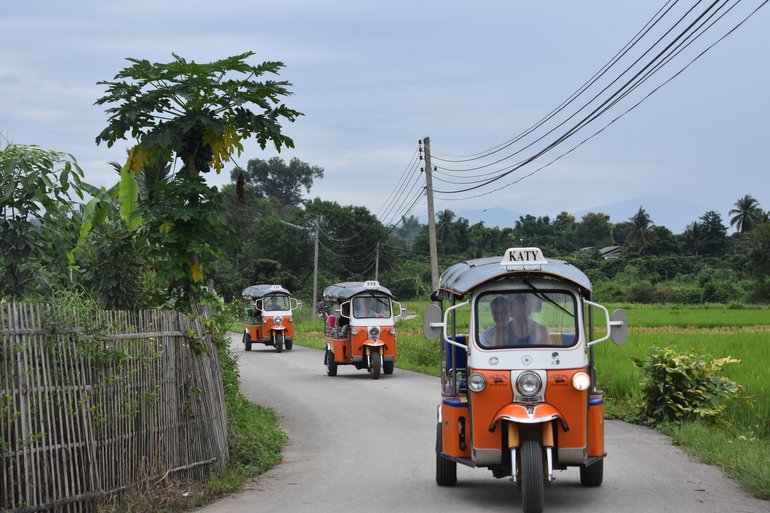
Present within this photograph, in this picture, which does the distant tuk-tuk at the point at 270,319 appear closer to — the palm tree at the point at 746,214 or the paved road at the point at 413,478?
the paved road at the point at 413,478

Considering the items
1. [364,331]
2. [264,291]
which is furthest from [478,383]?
[264,291]

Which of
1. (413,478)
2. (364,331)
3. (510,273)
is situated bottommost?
(413,478)

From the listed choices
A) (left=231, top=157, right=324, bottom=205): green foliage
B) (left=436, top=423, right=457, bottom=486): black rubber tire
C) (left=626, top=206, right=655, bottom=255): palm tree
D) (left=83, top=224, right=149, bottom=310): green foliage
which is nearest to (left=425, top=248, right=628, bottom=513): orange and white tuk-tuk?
(left=436, top=423, right=457, bottom=486): black rubber tire

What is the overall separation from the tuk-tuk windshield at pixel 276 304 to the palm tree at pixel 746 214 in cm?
7430

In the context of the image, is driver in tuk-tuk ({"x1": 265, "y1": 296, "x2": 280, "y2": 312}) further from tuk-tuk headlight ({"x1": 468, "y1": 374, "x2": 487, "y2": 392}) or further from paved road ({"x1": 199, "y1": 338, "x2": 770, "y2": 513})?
tuk-tuk headlight ({"x1": 468, "y1": 374, "x2": 487, "y2": 392})

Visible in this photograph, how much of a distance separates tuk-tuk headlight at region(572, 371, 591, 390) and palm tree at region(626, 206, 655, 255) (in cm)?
8708

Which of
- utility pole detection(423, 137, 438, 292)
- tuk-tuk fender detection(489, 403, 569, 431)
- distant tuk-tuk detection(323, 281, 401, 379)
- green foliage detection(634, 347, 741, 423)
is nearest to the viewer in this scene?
tuk-tuk fender detection(489, 403, 569, 431)

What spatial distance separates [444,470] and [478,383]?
1684mm

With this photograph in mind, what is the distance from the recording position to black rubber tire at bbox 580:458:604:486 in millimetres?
10602

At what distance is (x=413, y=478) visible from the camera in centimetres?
1159

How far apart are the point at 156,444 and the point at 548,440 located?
4.21 metres

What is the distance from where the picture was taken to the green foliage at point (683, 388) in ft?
51.4

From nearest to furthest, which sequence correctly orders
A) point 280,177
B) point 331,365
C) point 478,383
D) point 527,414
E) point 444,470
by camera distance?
point 527,414 < point 478,383 < point 444,470 < point 331,365 < point 280,177

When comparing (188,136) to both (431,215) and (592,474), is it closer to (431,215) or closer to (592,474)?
(592,474)
